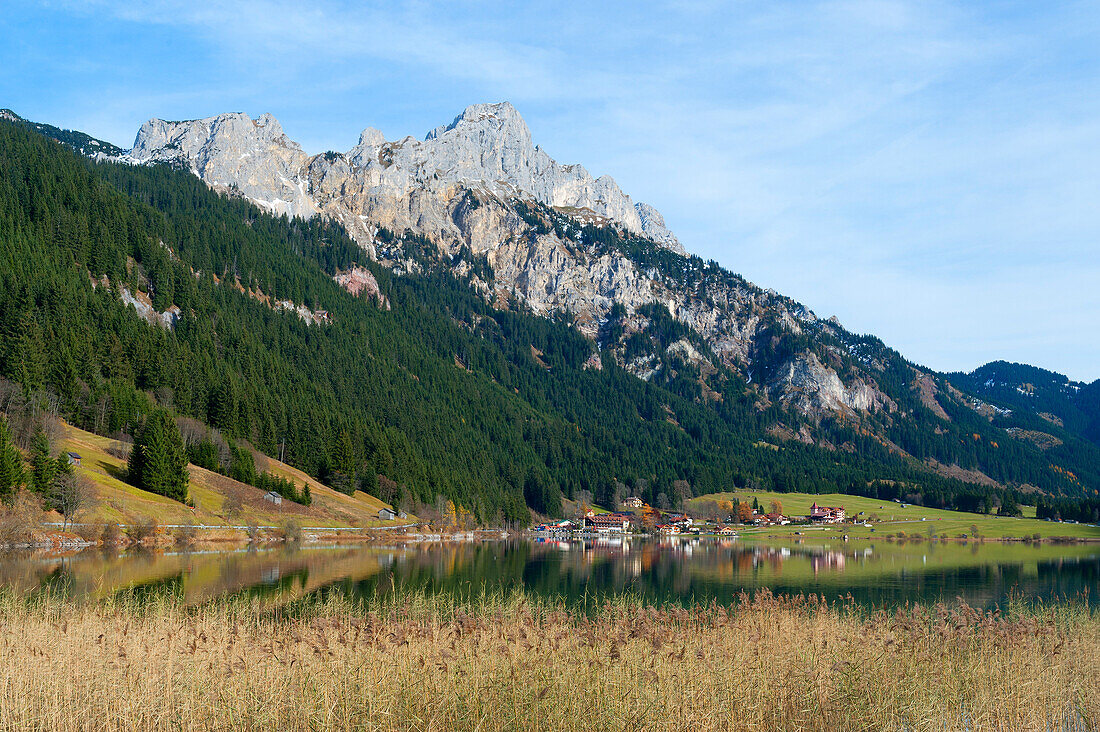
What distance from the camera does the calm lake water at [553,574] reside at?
146 feet

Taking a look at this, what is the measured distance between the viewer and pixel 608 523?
19325 cm

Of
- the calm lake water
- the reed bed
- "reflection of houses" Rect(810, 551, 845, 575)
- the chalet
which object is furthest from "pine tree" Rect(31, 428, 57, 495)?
the chalet

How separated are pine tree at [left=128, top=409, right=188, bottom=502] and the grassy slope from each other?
67.9 inches

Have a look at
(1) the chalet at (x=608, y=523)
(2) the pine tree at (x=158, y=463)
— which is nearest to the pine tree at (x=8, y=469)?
(2) the pine tree at (x=158, y=463)

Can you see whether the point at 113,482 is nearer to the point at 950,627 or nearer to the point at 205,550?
the point at 205,550

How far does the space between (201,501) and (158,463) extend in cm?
767

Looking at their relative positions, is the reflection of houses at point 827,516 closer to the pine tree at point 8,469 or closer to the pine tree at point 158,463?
the pine tree at point 158,463

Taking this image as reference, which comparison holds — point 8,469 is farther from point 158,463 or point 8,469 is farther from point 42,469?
point 158,463

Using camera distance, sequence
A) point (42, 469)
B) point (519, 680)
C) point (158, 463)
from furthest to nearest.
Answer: point (158, 463)
point (42, 469)
point (519, 680)

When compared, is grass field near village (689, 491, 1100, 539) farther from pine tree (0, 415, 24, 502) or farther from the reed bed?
the reed bed

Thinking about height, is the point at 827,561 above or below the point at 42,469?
below

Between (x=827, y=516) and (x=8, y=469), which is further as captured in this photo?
(x=827, y=516)

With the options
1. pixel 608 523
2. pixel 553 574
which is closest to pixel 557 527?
pixel 608 523

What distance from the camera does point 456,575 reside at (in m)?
60.8
